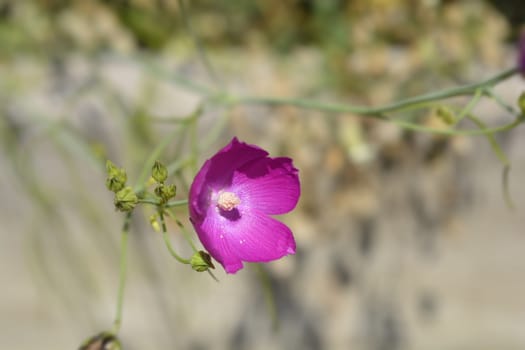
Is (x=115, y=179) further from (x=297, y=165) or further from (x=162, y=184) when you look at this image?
(x=297, y=165)

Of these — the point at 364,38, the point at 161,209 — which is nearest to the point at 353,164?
the point at 364,38

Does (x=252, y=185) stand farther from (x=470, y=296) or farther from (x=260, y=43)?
(x=470, y=296)

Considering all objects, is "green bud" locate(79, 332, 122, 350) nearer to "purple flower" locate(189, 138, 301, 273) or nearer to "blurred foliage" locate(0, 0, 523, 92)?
"purple flower" locate(189, 138, 301, 273)

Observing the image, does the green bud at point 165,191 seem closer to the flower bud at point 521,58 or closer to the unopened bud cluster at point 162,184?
the unopened bud cluster at point 162,184

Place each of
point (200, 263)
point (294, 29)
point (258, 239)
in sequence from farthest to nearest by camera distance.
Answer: point (294, 29), point (258, 239), point (200, 263)

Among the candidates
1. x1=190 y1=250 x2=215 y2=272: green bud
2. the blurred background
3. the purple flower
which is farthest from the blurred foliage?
x1=190 y1=250 x2=215 y2=272: green bud

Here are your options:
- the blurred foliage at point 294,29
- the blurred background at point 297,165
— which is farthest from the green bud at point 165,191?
the blurred foliage at point 294,29

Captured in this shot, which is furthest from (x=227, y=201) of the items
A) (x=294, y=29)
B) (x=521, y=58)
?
(x=294, y=29)
